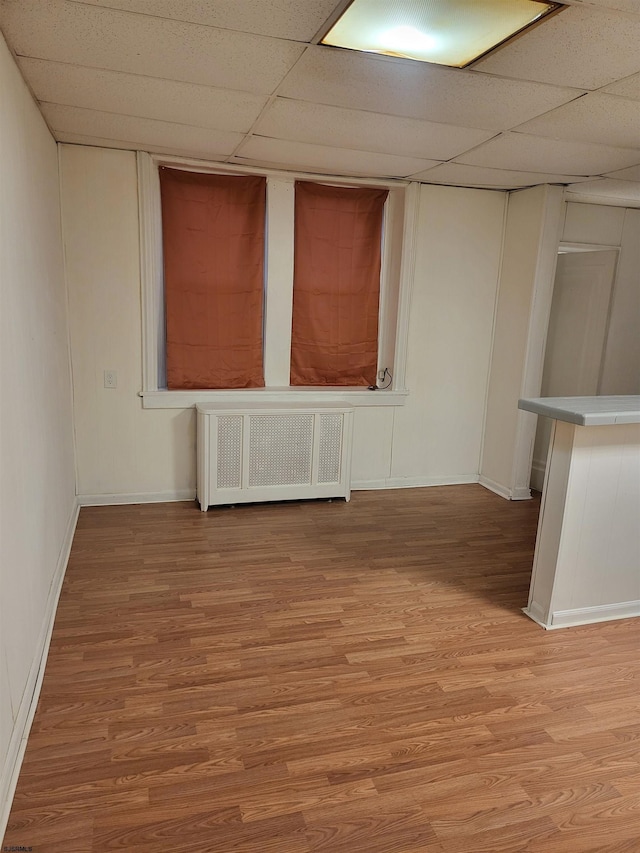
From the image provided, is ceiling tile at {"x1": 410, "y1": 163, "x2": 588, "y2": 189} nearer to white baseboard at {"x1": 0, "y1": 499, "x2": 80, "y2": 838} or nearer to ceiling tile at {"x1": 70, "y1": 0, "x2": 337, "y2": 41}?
ceiling tile at {"x1": 70, "y1": 0, "x2": 337, "y2": 41}

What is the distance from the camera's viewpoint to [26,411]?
239cm

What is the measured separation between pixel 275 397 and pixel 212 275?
100 cm

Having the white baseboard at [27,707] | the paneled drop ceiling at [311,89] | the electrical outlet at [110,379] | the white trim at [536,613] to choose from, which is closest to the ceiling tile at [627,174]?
the paneled drop ceiling at [311,89]

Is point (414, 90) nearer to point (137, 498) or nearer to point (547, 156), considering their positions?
point (547, 156)

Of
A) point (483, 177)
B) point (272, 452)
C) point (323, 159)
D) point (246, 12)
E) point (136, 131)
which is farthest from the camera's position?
point (272, 452)

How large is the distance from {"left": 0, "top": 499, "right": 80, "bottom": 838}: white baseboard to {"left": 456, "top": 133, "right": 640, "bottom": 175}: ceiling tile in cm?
328

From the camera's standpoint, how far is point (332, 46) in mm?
2092

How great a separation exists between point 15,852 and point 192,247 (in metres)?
3.53

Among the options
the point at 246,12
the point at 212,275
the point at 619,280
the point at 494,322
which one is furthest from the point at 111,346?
the point at 619,280

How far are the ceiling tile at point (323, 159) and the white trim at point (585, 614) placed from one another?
277cm

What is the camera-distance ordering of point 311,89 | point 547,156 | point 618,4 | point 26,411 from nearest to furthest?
point 618,4, point 26,411, point 311,89, point 547,156

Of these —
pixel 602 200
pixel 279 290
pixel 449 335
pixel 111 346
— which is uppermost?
pixel 602 200

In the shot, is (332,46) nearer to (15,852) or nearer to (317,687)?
(317,687)

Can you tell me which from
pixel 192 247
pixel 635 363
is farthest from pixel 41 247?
pixel 635 363
